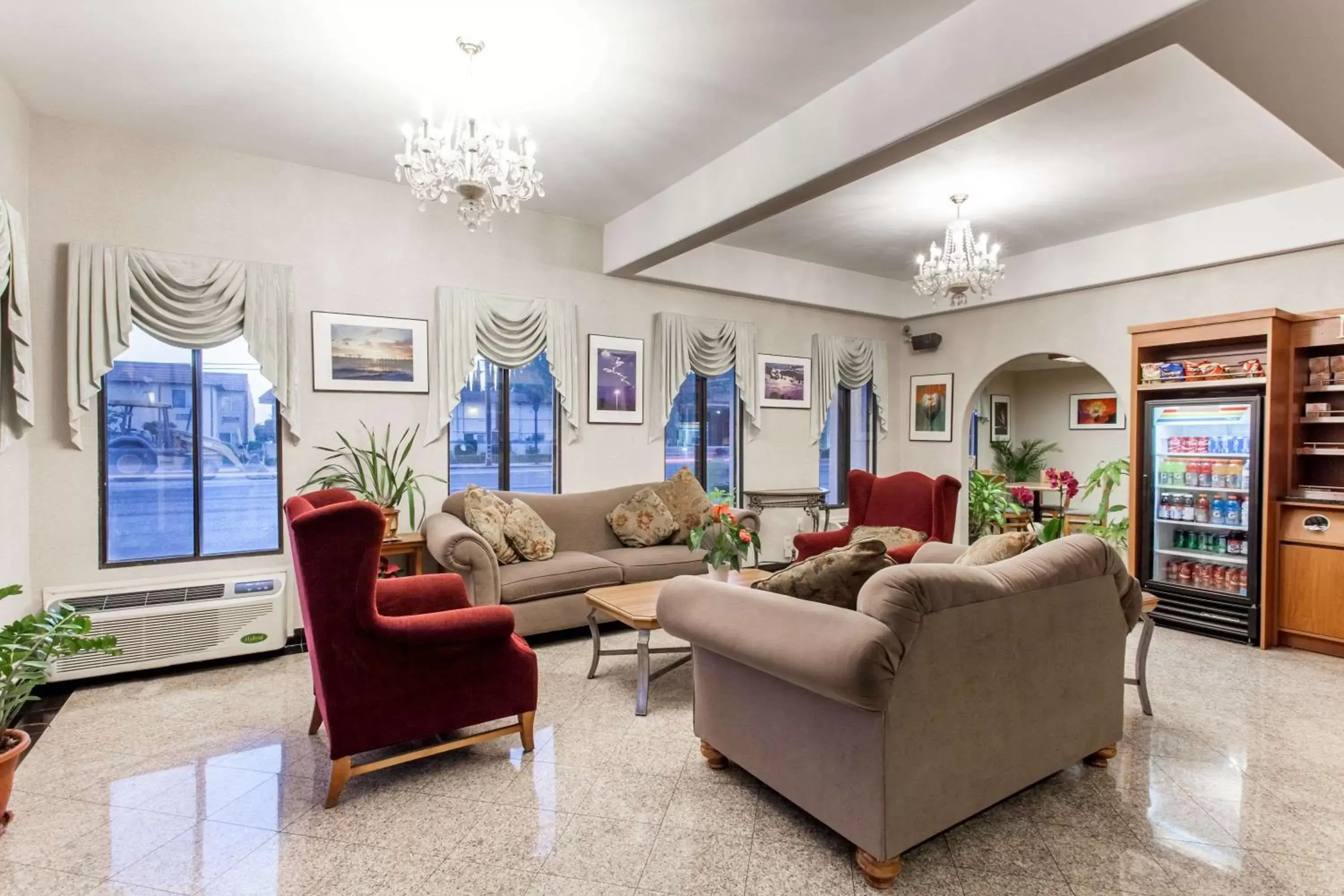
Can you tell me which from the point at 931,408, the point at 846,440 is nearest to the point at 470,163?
the point at 846,440

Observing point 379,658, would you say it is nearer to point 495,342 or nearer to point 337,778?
point 337,778

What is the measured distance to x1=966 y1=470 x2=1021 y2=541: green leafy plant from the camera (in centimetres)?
717

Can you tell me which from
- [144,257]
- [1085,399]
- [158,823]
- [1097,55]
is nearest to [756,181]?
[1097,55]

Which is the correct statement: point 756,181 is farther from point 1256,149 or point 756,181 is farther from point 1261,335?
point 1261,335

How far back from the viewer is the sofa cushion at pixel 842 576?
2201 mm

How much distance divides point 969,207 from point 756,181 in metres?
2.05

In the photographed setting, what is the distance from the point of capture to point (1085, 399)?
9.75m

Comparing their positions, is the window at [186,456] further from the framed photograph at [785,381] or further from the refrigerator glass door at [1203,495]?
the refrigerator glass door at [1203,495]

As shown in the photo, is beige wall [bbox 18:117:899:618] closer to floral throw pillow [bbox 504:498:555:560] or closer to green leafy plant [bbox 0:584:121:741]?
floral throw pillow [bbox 504:498:555:560]

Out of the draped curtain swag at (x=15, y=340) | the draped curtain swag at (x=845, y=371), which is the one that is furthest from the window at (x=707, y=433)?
the draped curtain swag at (x=15, y=340)

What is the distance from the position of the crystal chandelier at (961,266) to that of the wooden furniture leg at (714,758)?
3.68 metres

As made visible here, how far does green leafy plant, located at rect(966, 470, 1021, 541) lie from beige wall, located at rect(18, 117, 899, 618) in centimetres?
363

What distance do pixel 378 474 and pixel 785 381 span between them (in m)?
3.88

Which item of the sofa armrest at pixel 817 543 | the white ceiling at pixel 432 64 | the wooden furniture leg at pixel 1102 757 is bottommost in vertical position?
the wooden furniture leg at pixel 1102 757
